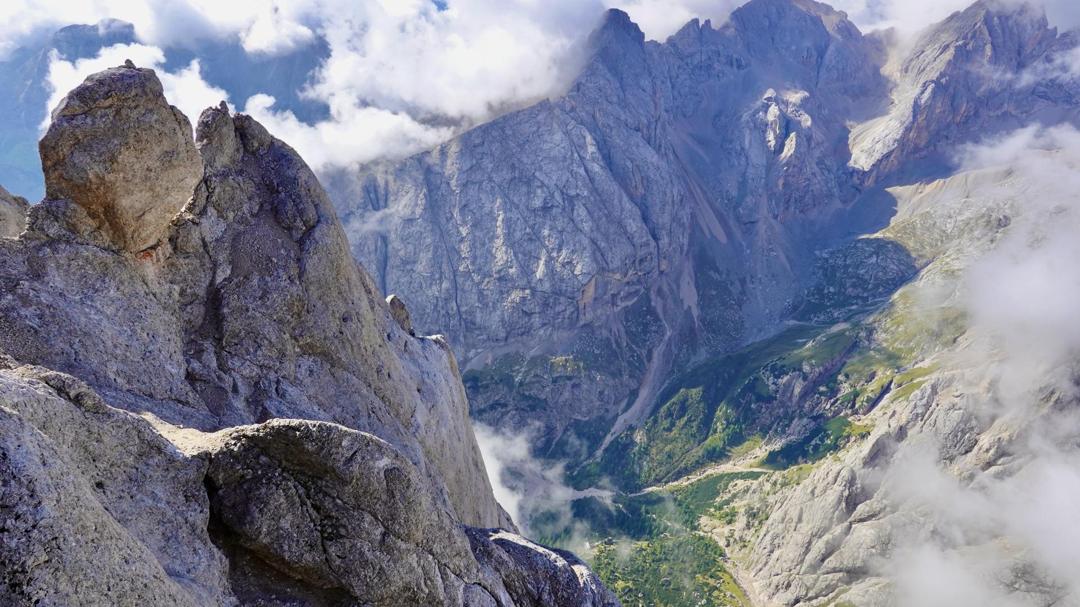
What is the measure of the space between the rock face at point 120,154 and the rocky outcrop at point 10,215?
605 inches

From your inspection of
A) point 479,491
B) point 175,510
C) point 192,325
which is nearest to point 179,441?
point 175,510

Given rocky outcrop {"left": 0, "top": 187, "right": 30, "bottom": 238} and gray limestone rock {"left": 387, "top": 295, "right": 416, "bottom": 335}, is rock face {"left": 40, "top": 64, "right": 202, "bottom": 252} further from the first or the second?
gray limestone rock {"left": 387, "top": 295, "right": 416, "bottom": 335}

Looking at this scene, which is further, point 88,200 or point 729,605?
point 729,605

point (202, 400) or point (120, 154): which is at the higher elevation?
point (120, 154)

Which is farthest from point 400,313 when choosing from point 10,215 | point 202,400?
point 202,400

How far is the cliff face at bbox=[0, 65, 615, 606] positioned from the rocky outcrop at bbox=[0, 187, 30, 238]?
13.9 meters

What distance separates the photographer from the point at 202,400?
95.2 ft

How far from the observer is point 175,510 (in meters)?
20.0

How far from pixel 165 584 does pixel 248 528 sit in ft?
15.8

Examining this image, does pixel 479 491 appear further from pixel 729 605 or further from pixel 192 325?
pixel 729 605

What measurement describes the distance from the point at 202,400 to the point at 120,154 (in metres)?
11.9

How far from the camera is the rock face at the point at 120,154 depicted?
1078 inches

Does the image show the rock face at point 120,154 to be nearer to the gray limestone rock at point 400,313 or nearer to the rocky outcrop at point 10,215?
the rocky outcrop at point 10,215

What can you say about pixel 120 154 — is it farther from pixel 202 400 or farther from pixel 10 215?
pixel 10 215
